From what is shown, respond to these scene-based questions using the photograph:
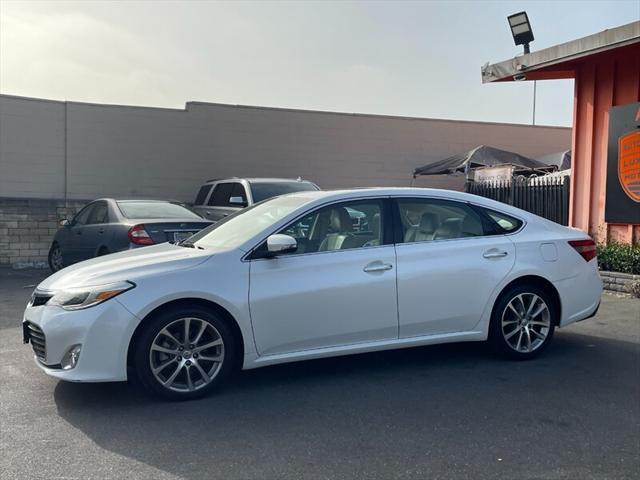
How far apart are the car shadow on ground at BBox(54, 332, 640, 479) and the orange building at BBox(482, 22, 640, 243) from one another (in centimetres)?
492

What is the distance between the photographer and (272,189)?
1090 cm

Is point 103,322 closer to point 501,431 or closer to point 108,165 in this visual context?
point 501,431

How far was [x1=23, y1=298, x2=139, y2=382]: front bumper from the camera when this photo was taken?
4.26m

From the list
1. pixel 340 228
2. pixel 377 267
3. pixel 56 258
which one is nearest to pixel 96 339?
pixel 340 228

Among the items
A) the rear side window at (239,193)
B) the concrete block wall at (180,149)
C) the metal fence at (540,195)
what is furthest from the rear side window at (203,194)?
the metal fence at (540,195)

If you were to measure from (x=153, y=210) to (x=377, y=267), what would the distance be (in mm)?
5012

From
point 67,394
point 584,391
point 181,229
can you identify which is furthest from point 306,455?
point 181,229

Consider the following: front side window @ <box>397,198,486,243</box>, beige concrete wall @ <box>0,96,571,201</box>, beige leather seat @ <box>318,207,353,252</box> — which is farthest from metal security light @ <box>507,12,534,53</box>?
beige leather seat @ <box>318,207,353,252</box>

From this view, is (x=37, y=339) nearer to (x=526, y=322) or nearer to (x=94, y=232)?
(x=526, y=322)

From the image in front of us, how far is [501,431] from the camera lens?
4.00 meters

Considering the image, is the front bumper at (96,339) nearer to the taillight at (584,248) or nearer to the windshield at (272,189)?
the taillight at (584,248)

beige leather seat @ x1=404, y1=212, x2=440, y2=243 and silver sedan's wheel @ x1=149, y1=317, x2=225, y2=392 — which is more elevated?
beige leather seat @ x1=404, y1=212, x2=440, y2=243

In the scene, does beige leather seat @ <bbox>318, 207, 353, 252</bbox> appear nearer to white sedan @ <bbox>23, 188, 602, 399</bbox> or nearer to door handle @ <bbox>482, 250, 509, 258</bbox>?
white sedan @ <bbox>23, 188, 602, 399</bbox>

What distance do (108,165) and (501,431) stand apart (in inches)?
477
